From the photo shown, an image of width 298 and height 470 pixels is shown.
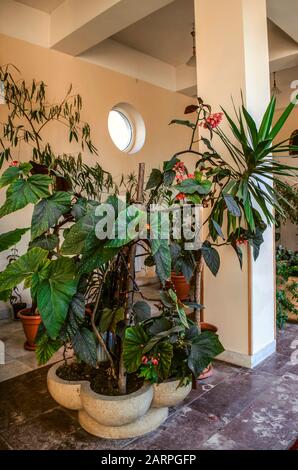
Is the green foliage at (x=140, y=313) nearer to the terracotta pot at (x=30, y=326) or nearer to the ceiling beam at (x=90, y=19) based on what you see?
the terracotta pot at (x=30, y=326)

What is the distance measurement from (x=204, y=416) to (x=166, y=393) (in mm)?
335

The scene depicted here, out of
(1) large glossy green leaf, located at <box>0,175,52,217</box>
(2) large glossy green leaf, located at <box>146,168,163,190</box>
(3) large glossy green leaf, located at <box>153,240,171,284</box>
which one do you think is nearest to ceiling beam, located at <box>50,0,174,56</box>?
(2) large glossy green leaf, located at <box>146,168,163,190</box>

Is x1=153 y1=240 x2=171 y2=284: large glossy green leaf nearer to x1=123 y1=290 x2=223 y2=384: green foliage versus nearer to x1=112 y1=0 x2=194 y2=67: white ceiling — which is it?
x1=123 y1=290 x2=223 y2=384: green foliage

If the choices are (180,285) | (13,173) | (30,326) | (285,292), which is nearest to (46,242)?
(13,173)

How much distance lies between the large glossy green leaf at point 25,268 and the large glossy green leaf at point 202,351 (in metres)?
0.87

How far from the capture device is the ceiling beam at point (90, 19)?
11.6ft

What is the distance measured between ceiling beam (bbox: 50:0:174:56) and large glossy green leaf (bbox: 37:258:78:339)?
9.71 ft

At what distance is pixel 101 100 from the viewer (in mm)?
4934

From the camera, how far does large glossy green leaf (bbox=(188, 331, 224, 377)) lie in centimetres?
179

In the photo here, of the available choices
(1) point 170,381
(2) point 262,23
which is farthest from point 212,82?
(1) point 170,381

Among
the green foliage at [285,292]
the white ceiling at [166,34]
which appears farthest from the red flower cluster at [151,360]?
the white ceiling at [166,34]

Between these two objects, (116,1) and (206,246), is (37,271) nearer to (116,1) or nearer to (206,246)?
(206,246)

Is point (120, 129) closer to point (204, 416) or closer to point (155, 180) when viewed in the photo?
point (155, 180)
